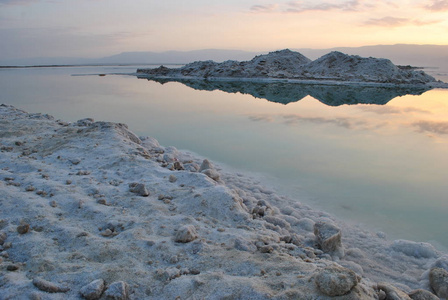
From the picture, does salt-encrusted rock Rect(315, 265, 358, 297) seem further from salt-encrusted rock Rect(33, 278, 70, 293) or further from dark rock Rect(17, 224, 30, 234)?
dark rock Rect(17, 224, 30, 234)

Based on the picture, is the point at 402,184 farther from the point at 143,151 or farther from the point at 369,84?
the point at 369,84

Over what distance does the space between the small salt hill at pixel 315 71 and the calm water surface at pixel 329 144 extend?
542 inches

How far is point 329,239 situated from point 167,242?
5.49 ft

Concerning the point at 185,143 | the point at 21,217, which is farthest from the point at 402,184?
the point at 21,217

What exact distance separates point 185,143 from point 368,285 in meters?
6.59

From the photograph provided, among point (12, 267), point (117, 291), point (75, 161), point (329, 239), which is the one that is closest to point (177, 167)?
point (75, 161)

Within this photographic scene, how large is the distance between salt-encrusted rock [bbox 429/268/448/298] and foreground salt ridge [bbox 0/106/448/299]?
12 mm

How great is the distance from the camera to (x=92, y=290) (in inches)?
84.4

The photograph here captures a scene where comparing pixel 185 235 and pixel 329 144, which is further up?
pixel 185 235

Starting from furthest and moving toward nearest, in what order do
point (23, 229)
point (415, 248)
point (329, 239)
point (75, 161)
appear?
point (75, 161) → point (415, 248) → point (329, 239) → point (23, 229)

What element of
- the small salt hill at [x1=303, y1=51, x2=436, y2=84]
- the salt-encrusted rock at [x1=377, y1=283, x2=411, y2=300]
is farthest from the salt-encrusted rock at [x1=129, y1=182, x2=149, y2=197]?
the small salt hill at [x1=303, y1=51, x2=436, y2=84]

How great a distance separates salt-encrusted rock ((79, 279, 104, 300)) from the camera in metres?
2.14

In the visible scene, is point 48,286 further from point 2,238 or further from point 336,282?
point 336,282

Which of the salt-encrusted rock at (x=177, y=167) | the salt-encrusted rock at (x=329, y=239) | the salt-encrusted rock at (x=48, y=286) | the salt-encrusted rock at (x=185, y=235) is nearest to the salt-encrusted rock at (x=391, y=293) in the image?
the salt-encrusted rock at (x=329, y=239)
